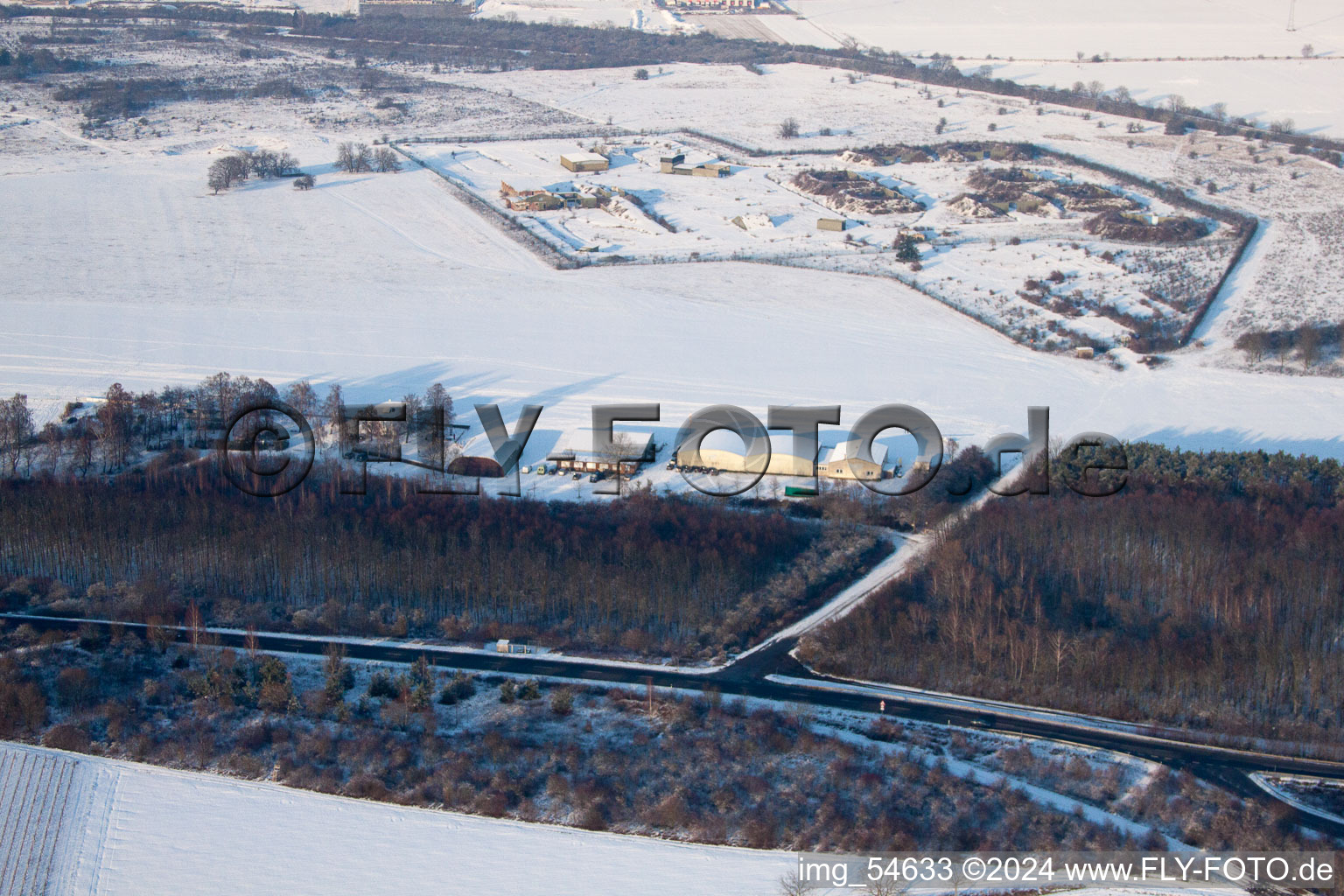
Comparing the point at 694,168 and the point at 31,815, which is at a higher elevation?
the point at 694,168

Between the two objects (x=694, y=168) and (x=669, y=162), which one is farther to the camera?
(x=669, y=162)

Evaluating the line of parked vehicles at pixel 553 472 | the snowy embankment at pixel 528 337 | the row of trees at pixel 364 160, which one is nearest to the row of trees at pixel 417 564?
the line of parked vehicles at pixel 553 472

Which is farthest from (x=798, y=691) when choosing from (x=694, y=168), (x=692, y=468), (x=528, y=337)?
(x=694, y=168)

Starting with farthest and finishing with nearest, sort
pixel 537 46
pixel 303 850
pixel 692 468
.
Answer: pixel 537 46, pixel 692 468, pixel 303 850

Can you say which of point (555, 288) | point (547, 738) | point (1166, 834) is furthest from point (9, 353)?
point (1166, 834)

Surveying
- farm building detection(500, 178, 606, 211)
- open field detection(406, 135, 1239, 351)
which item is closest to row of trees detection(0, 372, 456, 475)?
open field detection(406, 135, 1239, 351)

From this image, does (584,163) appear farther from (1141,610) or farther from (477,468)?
(1141,610)

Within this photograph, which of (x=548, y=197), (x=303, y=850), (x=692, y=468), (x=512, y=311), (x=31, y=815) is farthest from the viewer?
(x=548, y=197)

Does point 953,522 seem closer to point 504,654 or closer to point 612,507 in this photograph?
point 612,507
